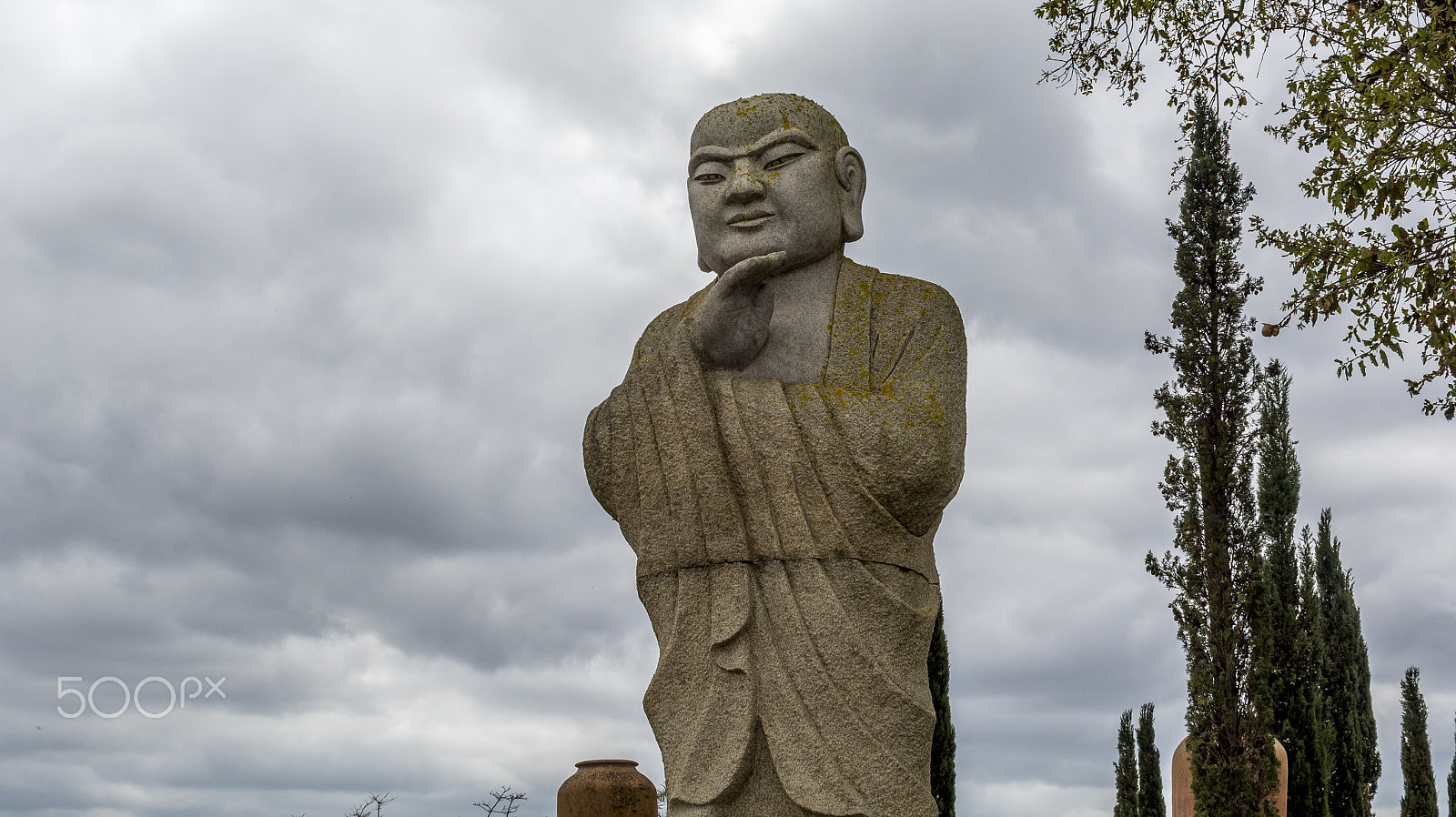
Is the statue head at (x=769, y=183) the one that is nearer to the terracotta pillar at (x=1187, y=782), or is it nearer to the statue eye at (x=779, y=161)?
the statue eye at (x=779, y=161)

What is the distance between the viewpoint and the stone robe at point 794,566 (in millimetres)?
5359

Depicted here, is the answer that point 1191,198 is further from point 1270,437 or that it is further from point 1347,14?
point 1347,14

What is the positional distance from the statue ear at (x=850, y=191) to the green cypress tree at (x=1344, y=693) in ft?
50.5

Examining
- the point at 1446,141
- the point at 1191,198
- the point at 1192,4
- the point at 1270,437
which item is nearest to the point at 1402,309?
the point at 1446,141

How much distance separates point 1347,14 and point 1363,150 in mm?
1538

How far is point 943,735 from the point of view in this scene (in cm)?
1512

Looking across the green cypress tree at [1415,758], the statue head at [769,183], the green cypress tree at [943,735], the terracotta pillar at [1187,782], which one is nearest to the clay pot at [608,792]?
the statue head at [769,183]

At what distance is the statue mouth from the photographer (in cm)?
602

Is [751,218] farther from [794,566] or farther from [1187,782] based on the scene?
[1187,782]

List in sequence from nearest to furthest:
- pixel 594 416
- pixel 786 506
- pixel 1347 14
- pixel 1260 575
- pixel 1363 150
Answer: pixel 786 506
pixel 594 416
pixel 1363 150
pixel 1347 14
pixel 1260 575

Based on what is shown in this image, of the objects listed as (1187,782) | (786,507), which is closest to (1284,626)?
(1187,782)

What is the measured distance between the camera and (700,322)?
5730 millimetres

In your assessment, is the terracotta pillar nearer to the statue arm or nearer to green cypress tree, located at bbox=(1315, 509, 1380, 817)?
green cypress tree, located at bbox=(1315, 509, 1380, 817)

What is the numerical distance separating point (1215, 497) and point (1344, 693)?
7.21m
